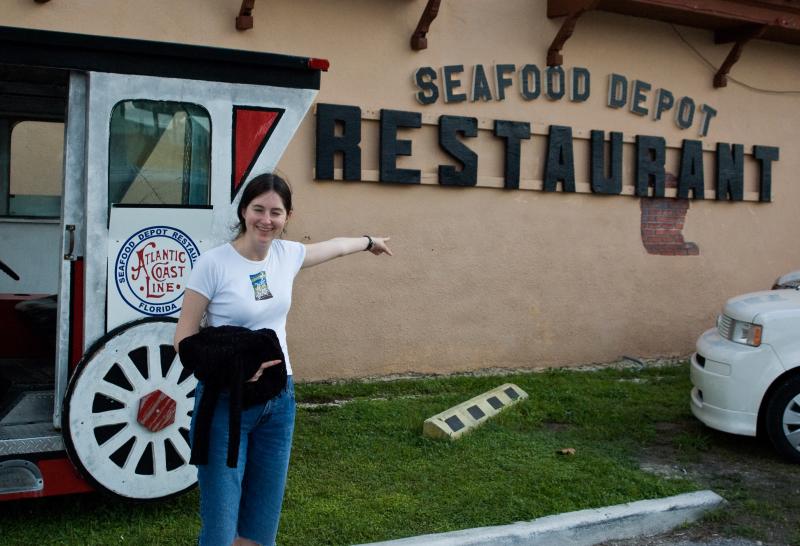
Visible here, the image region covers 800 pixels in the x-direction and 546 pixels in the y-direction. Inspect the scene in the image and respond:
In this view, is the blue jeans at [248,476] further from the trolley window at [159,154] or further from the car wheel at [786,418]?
the car wheel at [786,418]

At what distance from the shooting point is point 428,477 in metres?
5.55

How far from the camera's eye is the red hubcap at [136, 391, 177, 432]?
4457 millimetres

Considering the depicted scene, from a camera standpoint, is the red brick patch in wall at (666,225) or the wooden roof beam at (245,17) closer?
the wooden roof beam at (245,17)

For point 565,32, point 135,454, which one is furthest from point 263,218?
point 565,32

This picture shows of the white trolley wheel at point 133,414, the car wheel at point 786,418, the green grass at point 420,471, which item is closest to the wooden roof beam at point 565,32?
the green grass at point 420,471

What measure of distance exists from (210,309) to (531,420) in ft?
13.9

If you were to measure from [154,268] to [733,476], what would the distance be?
12.8ft

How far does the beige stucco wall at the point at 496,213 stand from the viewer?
8.12 metres

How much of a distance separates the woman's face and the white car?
4.02m

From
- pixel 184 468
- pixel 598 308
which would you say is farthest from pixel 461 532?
pixel 598 308

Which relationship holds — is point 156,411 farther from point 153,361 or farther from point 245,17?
point 245,17

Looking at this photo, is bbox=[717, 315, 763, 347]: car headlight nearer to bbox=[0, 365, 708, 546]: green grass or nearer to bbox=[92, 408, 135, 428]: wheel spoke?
bbox=[0, 365, 708, 546]: green grass

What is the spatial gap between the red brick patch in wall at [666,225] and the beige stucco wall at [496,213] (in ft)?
0.37

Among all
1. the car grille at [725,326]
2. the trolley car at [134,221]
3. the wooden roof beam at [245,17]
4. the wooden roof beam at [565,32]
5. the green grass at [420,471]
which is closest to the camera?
the trolley car at [134,221]
